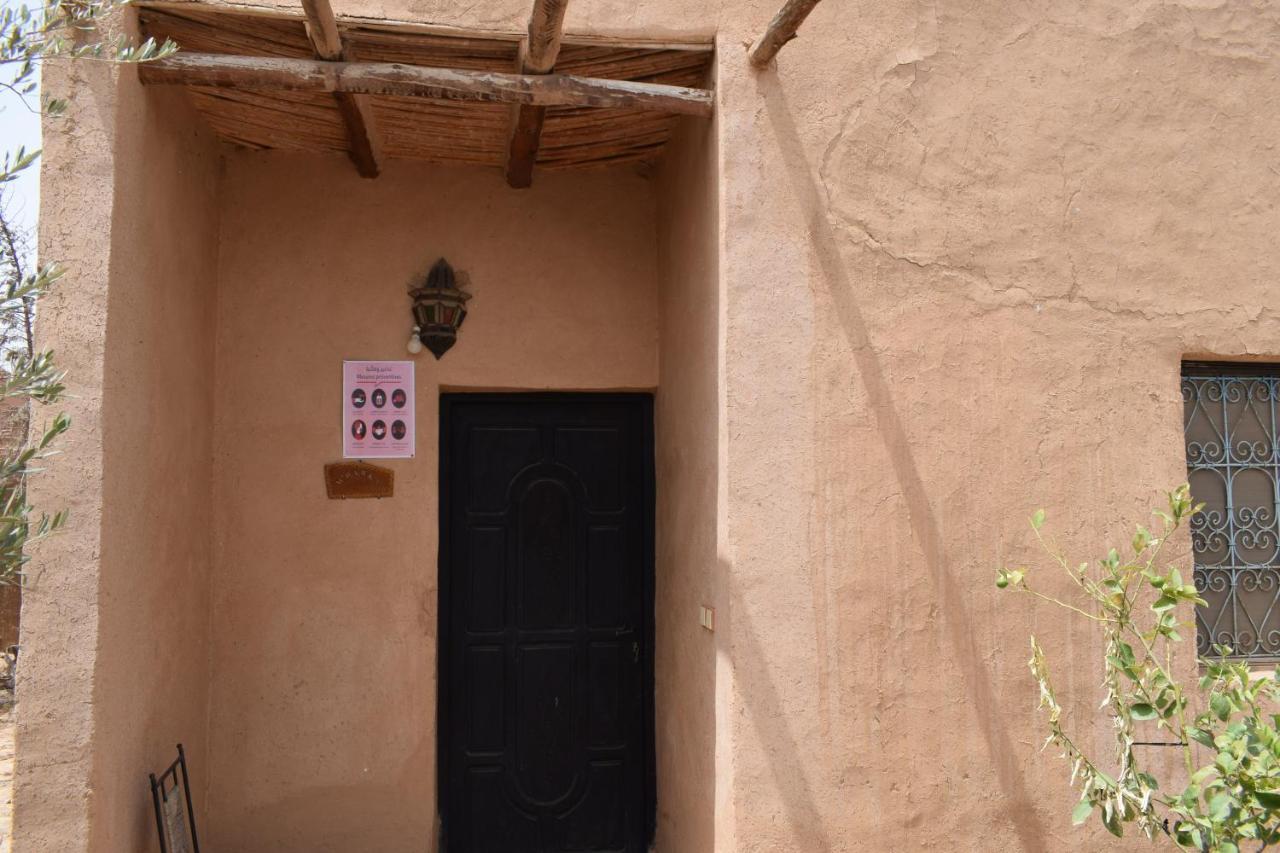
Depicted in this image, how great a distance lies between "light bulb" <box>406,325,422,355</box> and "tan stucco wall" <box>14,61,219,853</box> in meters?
0.96

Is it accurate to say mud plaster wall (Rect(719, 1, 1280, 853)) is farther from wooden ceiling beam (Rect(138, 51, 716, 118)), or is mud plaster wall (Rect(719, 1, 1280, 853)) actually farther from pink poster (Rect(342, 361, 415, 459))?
pink poster (Rect(342, 361, 415, 459))

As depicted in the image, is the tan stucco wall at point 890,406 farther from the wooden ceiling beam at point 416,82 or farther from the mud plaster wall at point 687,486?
the wooden ceiling beam at point 416,82

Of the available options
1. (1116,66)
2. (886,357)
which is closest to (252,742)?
(886,357)

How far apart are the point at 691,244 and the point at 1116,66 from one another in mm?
1736

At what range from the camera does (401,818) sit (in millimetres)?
4285

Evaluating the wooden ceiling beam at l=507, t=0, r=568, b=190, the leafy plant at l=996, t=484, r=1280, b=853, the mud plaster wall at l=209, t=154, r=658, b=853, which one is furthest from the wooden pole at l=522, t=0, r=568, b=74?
the leafy plant at l=996, t=484, r=1280, b=853

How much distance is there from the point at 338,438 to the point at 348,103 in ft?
4.67

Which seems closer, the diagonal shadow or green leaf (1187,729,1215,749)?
green leaf (1187,729,1215,749)

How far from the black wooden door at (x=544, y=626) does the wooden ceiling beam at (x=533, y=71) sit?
1027 millimetres

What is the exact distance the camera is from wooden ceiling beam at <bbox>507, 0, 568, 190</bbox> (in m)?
3.13

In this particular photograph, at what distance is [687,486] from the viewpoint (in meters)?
4.02

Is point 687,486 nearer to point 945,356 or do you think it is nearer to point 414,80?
point 945,356

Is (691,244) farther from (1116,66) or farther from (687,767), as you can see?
(687,767)

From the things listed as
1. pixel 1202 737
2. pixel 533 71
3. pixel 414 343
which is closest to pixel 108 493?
pixel 414 343
